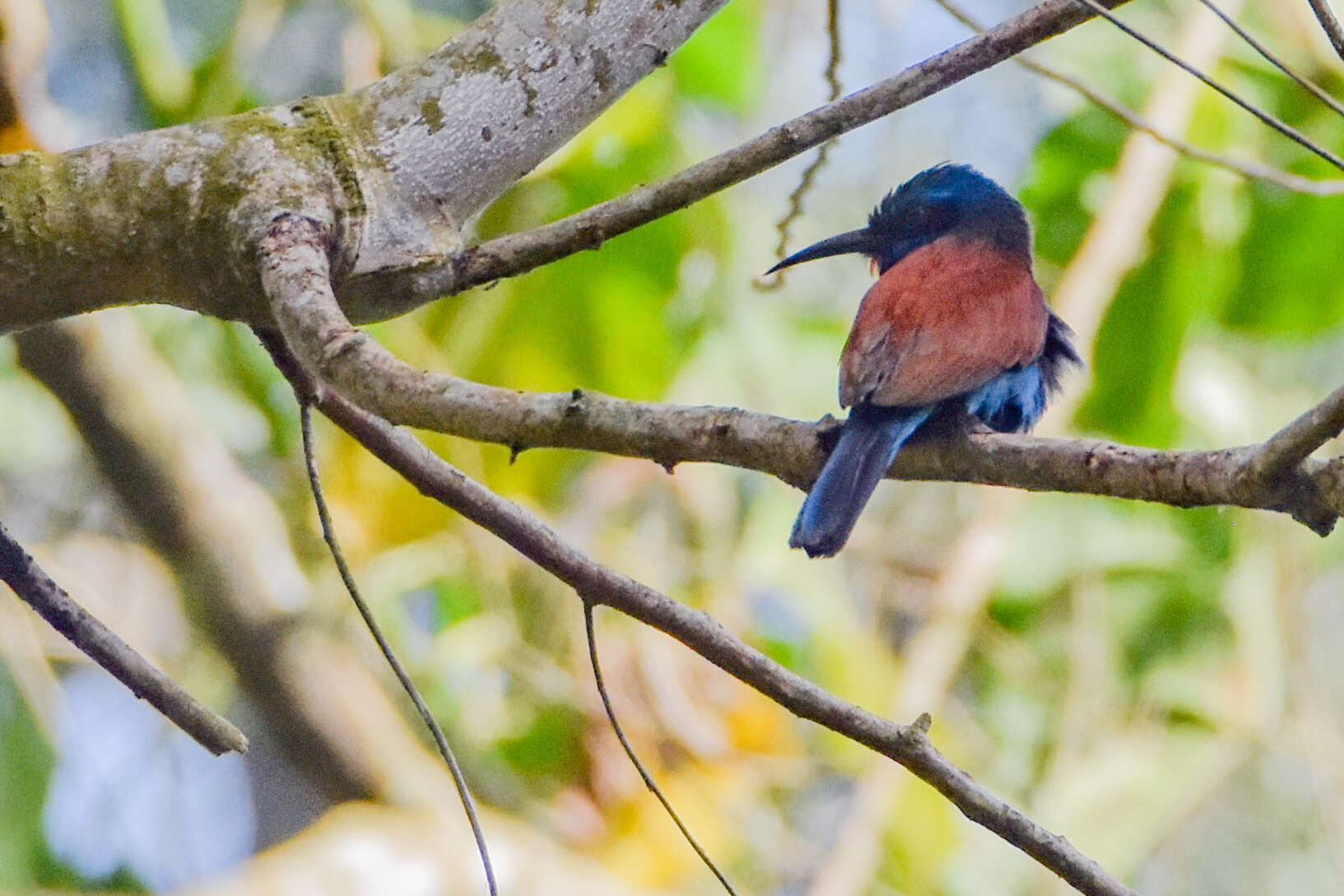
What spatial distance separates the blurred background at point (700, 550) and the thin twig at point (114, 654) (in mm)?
2165

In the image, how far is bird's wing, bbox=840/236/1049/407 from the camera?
7.93ft

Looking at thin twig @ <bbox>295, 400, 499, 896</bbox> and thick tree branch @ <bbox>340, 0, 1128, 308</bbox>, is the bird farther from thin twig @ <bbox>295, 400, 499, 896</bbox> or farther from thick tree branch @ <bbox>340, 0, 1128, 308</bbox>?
thin twig @ <bbox>295, 400, 499, 896</bbox>

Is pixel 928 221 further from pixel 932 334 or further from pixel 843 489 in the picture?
pixel 843 489

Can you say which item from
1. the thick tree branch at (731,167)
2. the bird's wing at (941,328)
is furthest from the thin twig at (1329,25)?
the bird's wing at (941,328)

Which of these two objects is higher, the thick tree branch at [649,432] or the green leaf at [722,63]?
the green leaf at [722,63]

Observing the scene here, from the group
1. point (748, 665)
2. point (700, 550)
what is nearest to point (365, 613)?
point (748, 665)

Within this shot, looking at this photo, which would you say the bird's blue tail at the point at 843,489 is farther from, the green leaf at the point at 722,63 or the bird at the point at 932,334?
the green leaf at the point at 722,63

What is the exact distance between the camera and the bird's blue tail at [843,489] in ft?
6.34

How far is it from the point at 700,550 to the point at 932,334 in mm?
3097

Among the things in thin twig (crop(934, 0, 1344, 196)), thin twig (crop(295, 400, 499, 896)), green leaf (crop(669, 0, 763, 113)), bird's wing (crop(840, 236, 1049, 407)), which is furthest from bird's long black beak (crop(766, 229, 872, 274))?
green leaf (crop(669, 0, 763, 113))

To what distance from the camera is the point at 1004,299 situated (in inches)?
110

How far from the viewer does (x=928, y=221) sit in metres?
3.33

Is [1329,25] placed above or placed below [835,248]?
below

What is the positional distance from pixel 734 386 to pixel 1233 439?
1.93 metres
